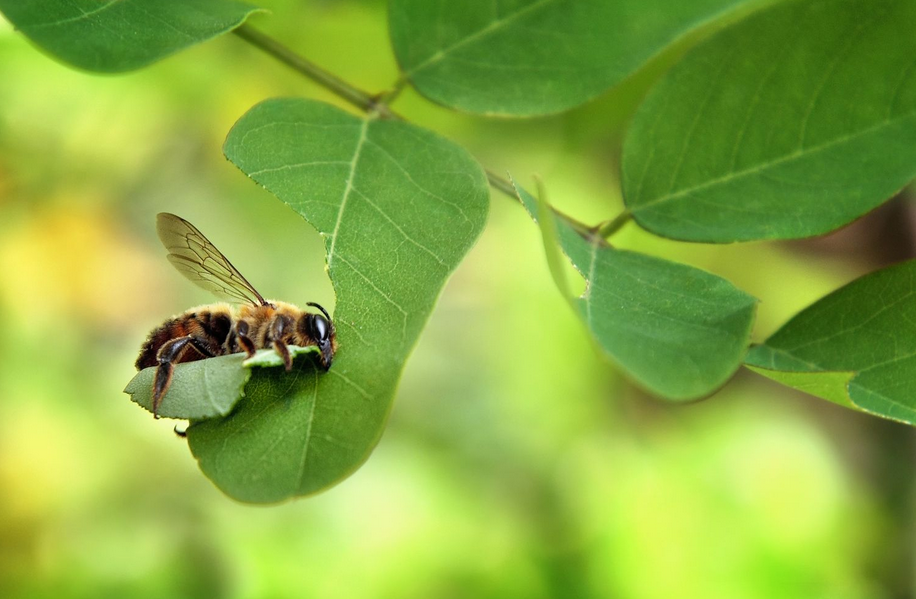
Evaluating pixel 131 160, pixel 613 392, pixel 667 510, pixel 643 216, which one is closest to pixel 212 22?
pixel 643 216

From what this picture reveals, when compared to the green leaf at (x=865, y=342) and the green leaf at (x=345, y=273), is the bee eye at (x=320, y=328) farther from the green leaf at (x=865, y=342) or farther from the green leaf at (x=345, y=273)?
the green leaf at (x=865, y=342)

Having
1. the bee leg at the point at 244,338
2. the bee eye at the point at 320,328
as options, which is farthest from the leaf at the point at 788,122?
the bee leg at the point at 244,338

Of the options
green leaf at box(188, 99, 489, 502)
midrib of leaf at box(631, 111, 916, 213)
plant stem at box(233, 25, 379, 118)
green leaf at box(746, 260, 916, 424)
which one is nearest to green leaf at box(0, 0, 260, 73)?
green leaf at box(188, 99, 489, 502)

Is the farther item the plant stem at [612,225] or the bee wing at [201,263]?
the bee wing at [201,263]

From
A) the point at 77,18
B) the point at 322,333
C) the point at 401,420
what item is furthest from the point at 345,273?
the point at 401,420

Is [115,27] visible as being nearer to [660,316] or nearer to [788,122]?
[660,316]

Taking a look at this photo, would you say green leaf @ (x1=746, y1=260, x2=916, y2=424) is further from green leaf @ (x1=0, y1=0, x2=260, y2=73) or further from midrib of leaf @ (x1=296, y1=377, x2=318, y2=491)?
green leaf @ (x1=0, y1=0, x2=260, y2=73)
